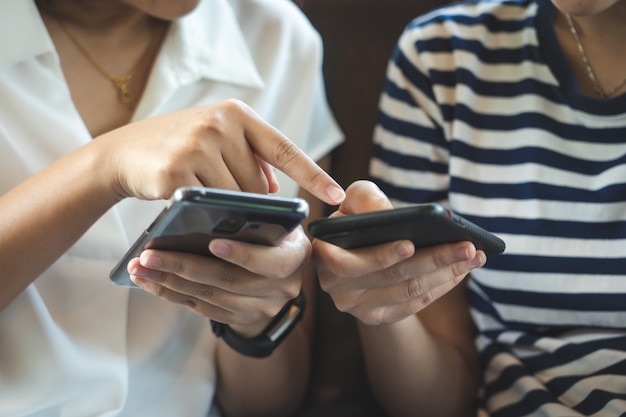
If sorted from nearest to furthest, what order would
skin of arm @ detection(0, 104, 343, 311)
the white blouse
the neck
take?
1. skin of arm @ detection(0, 104, 343, 311)
2. the white blouse
3. the neck

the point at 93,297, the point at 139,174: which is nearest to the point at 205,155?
the point at 139,174

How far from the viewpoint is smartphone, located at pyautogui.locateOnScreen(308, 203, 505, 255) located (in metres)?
0.57

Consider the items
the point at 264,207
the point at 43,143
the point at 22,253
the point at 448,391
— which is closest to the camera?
the point at 264,207

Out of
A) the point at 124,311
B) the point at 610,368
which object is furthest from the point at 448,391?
the point at 124,311

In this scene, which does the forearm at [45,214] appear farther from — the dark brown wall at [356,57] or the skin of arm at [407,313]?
the dark brown wall at [356,57]

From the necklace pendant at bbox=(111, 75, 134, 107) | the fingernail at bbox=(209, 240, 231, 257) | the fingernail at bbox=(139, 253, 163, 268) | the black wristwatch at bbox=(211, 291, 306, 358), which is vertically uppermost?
the necklace pendant at bbox=(111, 75, 134, 107)

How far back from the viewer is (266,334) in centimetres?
Answer: 88

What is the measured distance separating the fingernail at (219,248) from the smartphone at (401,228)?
2.9 inches

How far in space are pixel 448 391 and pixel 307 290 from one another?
240mm

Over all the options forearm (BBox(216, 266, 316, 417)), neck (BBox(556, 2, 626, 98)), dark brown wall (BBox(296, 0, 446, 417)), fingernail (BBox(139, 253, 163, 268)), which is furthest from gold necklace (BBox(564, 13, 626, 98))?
fingernail (BBox(139, 253, 163, 268))

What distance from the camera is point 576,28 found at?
3.10 ft

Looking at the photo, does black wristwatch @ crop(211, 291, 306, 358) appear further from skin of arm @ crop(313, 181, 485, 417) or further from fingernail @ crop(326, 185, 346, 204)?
fingernail @ crop(326, 185, 346, 204)

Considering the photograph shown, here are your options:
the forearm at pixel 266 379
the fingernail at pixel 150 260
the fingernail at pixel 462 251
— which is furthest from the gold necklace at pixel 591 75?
the fingernail at pixel 150 260

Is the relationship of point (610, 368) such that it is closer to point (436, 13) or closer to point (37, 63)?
point (436, 13)
